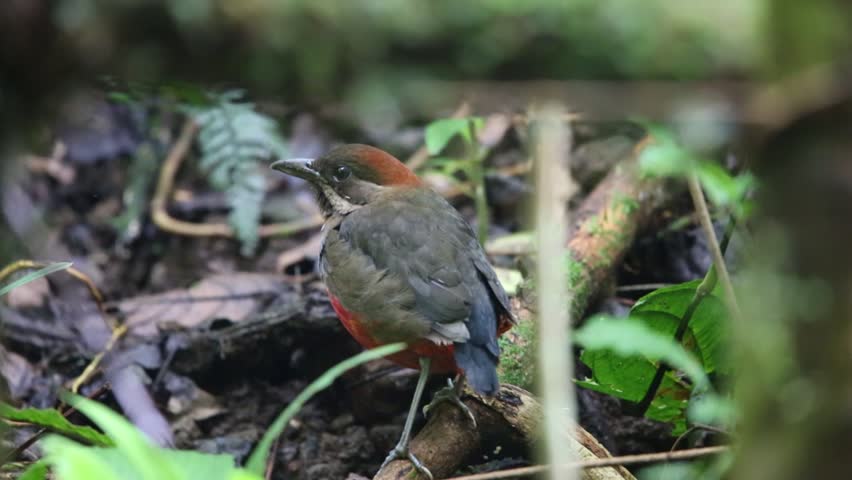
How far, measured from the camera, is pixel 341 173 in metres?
4.24

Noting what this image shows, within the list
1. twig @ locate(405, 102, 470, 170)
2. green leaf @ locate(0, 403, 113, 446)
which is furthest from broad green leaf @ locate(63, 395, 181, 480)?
twig @ locate(405, 102, 470, 170)

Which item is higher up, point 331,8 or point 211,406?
point 331,8

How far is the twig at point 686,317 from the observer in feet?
10.0

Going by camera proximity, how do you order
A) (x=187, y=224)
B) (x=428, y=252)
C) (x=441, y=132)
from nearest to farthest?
(x=428, y=252), (x=441, y=132), (x=187, y=224)

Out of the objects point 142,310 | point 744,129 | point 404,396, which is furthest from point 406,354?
point 744,129

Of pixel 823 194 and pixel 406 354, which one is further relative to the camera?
pixel 406 354

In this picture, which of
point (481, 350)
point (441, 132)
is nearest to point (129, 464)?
Result: point (481, 350)

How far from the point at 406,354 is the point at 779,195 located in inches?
84.7

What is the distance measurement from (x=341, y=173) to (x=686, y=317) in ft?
5.57

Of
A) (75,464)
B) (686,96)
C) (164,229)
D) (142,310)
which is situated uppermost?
(164,229)

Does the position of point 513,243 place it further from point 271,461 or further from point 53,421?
point 53,421

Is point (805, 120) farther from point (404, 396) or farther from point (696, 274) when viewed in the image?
point (696, 274)

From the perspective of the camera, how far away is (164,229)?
19.3ft

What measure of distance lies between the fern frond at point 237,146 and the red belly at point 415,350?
1.95 m
